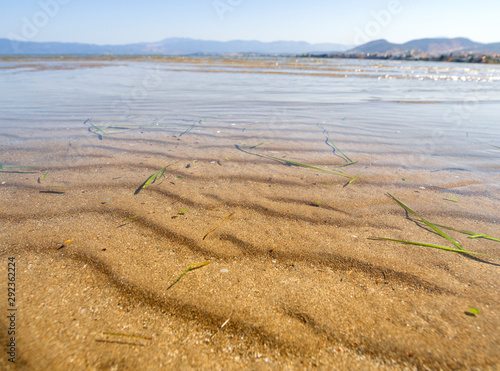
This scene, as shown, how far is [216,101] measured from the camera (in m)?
5.76

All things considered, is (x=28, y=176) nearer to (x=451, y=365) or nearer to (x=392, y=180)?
(x=451, y=365)

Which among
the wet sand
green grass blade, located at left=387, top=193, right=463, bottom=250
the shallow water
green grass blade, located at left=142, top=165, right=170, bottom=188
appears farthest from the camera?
the shallow water

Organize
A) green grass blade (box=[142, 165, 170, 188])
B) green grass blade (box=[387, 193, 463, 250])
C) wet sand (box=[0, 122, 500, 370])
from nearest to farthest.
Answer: wet sand (box=[0, 122, 500, 370])
green grass blade (box=[387, 193, 463, 250])
green grass blade (box=[142, 165, 170, 188])

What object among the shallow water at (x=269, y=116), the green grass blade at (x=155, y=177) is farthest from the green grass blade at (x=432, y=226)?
the green grass blade at (x=155, y=177)

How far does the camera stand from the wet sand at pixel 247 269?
2.79ft

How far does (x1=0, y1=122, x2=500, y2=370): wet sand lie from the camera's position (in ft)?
2.79

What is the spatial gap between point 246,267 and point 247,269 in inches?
0.5

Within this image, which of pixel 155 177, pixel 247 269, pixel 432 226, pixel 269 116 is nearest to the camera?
pixel 247 269

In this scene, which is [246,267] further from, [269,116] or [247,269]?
[269,116]

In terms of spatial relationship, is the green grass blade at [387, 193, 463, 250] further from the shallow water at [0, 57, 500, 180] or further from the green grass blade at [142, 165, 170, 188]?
the green grass blade at [142, 165, 170, 188]

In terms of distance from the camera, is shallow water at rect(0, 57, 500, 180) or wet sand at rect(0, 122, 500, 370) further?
shallow water at rect(0, 57, 500, 180)

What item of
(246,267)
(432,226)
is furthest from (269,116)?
(246,267)

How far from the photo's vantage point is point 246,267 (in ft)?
3.98

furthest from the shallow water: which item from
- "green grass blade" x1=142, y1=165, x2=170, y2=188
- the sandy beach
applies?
"green grass blade" x1=142, y1=165, x2=170, y2=188
